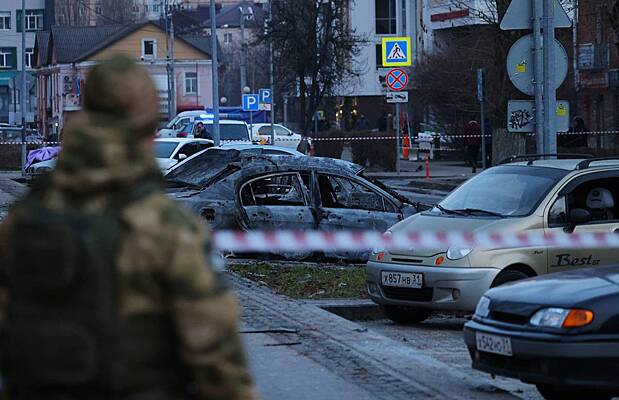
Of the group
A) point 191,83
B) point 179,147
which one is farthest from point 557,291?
point 191,83

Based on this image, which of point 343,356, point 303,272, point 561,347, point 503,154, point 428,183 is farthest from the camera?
point 428,183

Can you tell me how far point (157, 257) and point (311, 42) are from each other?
4539cm

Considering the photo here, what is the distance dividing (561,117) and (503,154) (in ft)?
29.7

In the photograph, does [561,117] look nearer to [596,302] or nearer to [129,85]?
[596,302]

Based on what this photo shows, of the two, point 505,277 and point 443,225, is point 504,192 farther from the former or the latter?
point 505,277

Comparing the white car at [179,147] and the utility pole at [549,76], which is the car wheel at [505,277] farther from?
the white car at [179,147]

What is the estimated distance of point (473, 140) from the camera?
129 ft

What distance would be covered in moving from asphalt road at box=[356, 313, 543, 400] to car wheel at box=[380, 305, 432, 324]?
0.06m

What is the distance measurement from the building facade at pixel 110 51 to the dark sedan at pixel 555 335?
7952cm

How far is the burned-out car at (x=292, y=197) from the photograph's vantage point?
15.8 meters

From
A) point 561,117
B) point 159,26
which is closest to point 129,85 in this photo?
point 561,117

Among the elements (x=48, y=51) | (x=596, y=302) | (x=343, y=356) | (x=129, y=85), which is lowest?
(x=343, y=356)

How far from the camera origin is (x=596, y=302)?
7188mm

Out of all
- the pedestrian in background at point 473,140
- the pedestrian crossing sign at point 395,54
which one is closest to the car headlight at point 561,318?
the pedestrian crossing sign at point 395,54
